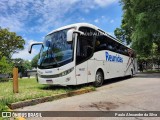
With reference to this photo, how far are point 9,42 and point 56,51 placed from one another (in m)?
26.6

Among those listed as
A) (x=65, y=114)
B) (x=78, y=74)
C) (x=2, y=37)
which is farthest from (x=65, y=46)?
(x=2, y=37)

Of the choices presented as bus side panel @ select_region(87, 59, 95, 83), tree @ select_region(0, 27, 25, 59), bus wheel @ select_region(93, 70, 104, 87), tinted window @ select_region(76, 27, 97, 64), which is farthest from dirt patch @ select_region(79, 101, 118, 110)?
tree @ select_region(0, 27, 25, 59)

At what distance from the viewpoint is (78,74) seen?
11.7 metres

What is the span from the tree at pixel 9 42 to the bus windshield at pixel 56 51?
81.1 feet

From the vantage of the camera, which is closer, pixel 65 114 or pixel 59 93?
pixel 65 114

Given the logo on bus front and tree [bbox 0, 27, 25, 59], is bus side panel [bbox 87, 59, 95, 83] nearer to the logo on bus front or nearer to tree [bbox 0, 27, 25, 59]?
the logo on bus front

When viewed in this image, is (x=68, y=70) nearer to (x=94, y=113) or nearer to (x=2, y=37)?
(x=94, y=113)

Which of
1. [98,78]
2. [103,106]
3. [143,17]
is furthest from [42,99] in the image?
[143,17]

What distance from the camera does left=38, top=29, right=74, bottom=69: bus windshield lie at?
11359 millimetres

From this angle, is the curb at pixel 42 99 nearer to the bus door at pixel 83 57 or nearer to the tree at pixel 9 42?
the bus door at pixel 83 57

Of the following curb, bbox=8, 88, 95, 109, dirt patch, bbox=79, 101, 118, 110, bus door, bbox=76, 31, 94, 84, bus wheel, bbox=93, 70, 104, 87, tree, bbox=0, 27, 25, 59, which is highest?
tree, bbox=0, 27, 25, 59

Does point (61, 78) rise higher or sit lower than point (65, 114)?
higher

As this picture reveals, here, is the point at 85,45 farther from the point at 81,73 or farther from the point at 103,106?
the point at 103,106

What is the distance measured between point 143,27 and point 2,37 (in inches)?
858
